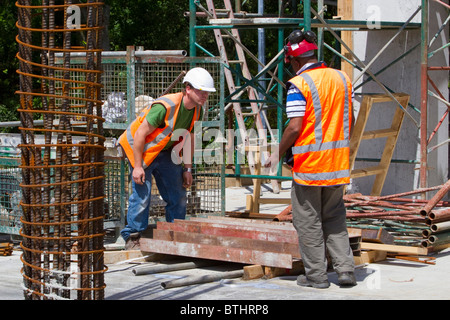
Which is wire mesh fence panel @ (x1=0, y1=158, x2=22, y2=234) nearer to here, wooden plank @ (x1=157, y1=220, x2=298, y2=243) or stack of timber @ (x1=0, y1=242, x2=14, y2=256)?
stack of timber @ (x1=0, y1=242, x2=14, y2=256)

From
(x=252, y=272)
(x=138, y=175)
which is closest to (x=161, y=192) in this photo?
(x=138, y=175)

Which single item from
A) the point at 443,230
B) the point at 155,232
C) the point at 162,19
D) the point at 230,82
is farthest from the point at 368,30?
the point at 162,19

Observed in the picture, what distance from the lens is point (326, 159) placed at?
6.41m

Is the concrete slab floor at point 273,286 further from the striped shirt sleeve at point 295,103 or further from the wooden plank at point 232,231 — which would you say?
the striped shirt sleeve at point 295,103

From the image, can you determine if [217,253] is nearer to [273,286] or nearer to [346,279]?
[273,286]

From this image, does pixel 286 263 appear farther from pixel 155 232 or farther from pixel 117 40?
pixel 117 40

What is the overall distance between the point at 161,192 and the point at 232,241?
4.63ft

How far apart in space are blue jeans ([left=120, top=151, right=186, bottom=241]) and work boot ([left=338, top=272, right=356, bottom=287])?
2.33 meters

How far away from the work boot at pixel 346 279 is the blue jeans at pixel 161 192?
2326mm

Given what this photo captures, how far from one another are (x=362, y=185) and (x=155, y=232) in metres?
5.13

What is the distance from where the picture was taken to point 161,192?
8336 millimetres

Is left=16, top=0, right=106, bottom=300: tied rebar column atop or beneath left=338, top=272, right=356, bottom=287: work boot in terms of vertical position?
atop

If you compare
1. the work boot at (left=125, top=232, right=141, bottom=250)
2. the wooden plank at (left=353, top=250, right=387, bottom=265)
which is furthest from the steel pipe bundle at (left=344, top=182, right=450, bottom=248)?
the work boot at (left=125, top=232, right=141, bottom=250)

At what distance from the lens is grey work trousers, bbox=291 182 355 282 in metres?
6.45
